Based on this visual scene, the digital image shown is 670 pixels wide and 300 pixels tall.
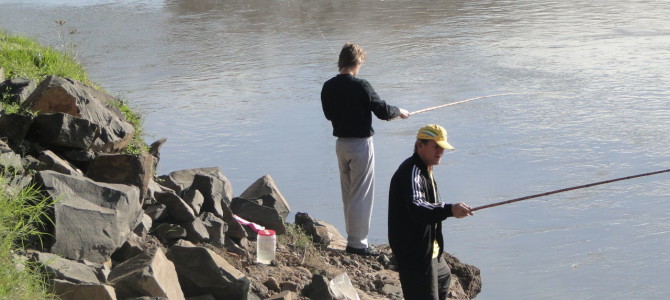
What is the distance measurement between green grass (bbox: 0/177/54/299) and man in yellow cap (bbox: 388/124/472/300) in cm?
186

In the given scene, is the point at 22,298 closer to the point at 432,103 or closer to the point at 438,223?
the point at 438,223

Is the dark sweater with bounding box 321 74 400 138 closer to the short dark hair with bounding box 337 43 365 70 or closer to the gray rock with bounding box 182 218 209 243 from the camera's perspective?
the short dark hair with bounding box 337 43 365 70

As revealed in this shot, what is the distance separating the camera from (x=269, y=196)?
8.28 m

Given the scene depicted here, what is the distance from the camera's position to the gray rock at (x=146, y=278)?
204 inches

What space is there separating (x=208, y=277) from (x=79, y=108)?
93.3 inches

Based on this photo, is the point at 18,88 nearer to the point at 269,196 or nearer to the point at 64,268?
the point at 269,196

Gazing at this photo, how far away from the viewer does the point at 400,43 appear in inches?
648

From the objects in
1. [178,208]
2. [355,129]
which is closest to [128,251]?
[178,208]

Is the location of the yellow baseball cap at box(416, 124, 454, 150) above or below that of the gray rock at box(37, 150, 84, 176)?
above

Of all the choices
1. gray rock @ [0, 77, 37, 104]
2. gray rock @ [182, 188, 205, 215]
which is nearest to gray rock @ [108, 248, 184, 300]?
gray rock @ [182, 188, 205, 215]

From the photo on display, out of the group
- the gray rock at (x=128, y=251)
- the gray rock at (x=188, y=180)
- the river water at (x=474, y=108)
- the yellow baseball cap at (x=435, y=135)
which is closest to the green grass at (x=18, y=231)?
the gray rock at (x=128, y=251)

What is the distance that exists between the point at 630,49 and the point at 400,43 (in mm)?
3660

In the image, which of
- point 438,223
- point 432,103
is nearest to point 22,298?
point 438,223

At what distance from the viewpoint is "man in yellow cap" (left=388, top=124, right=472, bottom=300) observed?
538cm
